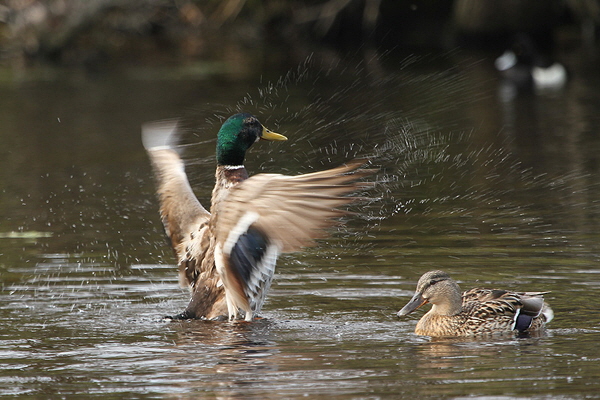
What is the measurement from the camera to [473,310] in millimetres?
6031

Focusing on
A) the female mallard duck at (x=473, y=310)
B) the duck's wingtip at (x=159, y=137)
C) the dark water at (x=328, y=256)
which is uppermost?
the duck's wingtip at (x=159, y=137)

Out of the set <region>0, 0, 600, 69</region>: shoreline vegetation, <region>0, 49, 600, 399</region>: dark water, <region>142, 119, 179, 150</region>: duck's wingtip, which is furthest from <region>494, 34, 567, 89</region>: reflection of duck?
<region>142, 119, 179, 150</region>: duck's wingtip

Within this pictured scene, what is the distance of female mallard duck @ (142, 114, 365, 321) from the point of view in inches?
218

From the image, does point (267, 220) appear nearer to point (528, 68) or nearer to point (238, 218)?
point (238, 218)

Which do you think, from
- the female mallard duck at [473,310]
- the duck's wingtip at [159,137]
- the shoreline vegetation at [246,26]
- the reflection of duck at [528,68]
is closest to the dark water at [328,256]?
the female mallard duck at [473,310]

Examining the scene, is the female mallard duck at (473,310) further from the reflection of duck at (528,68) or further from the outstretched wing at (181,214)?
the reflection of duck at (528,68)

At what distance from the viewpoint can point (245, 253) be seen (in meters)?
6.02

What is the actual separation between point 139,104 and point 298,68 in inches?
170

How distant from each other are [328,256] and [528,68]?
12.7 meters

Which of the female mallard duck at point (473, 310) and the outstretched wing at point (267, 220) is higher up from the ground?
the outstretched wing at point (267, 220)

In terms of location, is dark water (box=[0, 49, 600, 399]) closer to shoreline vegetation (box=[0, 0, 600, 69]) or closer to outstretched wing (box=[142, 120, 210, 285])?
outstretched wing (box=[142, 120, 210, 285])

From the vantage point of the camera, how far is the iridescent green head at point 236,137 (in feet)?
22.2

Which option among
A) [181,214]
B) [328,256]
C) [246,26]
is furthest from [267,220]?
[246,26]

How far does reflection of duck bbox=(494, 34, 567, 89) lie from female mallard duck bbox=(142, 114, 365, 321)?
40.6 feet
